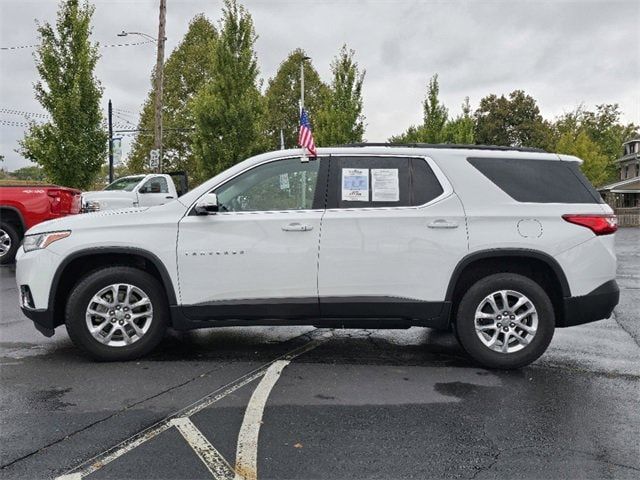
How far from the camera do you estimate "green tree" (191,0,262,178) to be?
1827cm

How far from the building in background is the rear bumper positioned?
3587cm

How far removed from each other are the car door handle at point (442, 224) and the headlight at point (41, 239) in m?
3.04

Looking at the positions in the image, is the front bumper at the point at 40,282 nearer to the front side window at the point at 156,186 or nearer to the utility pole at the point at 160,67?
the front side window at the point at 156,186

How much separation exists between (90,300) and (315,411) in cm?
219

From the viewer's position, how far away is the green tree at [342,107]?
2195 centimetres

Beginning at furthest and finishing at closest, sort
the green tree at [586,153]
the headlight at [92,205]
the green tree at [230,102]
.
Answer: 1. the green tree at [586,153]
2. the green tree at [230,102]
3. the headlight at [92,205]

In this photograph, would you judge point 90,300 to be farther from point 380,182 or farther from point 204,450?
point 380,182

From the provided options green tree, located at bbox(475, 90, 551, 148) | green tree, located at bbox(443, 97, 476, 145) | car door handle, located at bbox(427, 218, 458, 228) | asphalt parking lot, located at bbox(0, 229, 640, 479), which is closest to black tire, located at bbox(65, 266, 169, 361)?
asphalt parking lot, located at bbox(0, 229, 640, 479)

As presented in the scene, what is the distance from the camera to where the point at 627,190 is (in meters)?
47.0

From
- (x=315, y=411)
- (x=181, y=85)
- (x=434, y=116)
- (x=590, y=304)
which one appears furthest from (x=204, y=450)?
(x=181, y=85)

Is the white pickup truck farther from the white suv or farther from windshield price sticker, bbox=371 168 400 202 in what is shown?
windshield price sticker, bbox=371 168 400 202

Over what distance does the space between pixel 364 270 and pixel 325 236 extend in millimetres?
425

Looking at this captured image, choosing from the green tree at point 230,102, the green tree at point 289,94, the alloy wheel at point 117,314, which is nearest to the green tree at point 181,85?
the green tree at point 289,94

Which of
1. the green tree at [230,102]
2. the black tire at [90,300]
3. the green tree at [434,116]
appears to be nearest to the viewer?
the black tire at [90,300]
